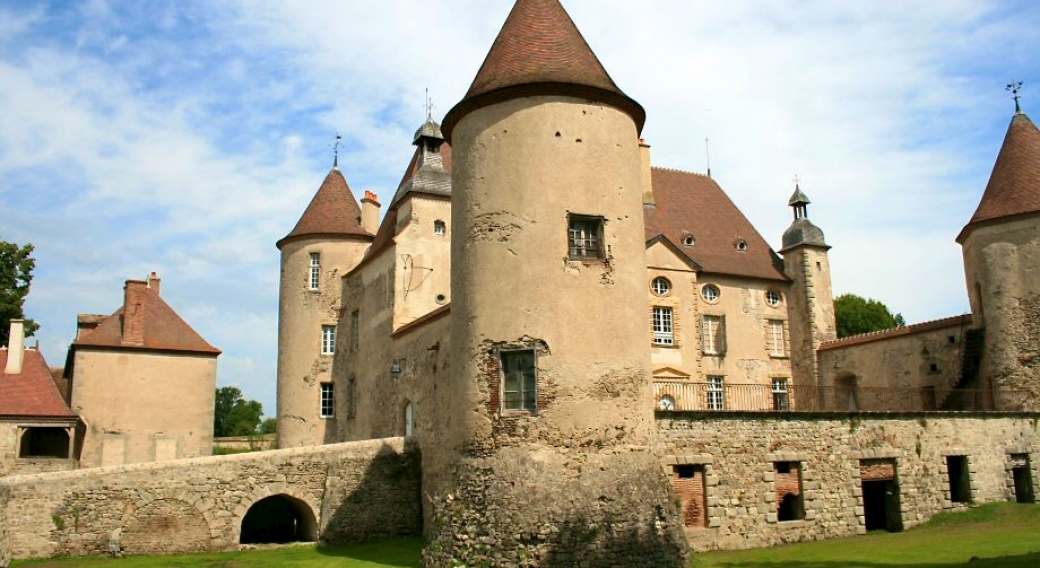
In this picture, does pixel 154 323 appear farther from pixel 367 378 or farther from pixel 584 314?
pixel 584 314

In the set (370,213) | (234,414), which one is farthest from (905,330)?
(234,414)

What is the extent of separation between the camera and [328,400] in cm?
2977

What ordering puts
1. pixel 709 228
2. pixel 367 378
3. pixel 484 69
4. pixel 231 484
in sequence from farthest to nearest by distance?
pixel 709 228 → pixel 367 378 → pixel 231 484 → pixel 484 69

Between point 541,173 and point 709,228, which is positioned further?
point 709,228

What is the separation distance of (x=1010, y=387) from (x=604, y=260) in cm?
1509

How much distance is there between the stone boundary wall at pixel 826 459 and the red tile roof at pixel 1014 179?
20.2ft

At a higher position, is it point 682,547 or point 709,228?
point 709,228

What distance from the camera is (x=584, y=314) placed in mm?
14922

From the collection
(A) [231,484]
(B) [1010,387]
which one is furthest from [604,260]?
(B) [1010,387]

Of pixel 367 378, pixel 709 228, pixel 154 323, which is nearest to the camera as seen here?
pixel 367 378

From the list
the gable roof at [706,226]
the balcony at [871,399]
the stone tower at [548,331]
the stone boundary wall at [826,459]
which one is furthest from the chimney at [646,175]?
the stone tower at [548,331]

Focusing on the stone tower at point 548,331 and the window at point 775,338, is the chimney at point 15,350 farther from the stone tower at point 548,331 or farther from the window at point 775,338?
A: the window at point 775,338

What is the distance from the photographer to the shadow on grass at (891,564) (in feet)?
42.4

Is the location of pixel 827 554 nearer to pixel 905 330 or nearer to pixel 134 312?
pixel 905 330
